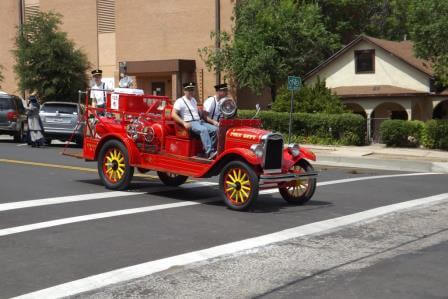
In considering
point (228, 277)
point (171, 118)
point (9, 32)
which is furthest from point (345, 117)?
point (9, 32)

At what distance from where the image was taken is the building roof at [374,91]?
1193 inches

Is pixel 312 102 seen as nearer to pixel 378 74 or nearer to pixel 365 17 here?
pixel 378 74

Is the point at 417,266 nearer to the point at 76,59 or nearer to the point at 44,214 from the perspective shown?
the point at 44,214

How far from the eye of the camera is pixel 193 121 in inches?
417

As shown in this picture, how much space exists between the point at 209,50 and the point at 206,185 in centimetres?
2188

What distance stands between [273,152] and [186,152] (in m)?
1.62

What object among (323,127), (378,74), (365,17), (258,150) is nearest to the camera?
(258,150)

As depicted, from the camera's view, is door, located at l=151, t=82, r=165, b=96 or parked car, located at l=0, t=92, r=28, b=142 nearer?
parked car, located at l=0, t=92, r=28, b=142

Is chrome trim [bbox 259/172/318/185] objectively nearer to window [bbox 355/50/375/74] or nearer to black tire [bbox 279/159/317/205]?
black tire [bbox 279/159/317/205]

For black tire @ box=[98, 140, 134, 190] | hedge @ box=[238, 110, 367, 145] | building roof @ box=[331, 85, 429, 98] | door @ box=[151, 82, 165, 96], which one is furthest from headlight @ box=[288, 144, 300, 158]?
door @ box=[151, 82, 165, 96]

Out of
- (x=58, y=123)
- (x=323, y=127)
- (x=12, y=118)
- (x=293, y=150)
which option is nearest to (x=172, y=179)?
(x=293, y=150)

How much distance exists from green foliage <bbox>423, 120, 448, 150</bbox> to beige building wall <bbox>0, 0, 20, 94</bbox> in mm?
28447

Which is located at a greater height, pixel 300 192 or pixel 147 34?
pixel 147 34

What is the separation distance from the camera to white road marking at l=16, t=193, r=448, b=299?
587 cm
